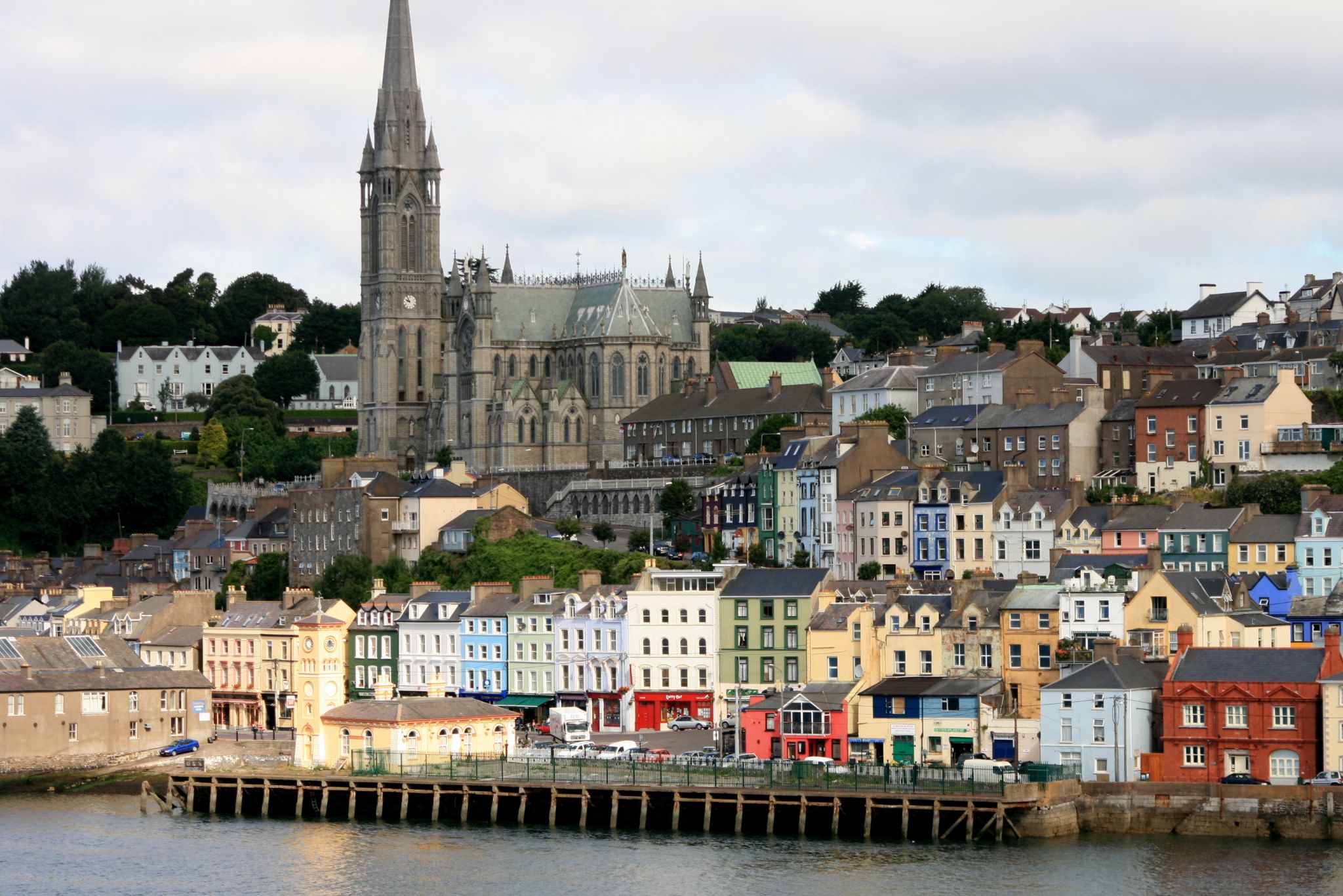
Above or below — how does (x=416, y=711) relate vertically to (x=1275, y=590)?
below

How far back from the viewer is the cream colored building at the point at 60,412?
553ft

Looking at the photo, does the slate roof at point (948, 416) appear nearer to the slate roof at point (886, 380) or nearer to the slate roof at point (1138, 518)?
the slate roof at point (886, 380)

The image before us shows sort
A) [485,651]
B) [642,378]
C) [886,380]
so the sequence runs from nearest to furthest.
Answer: [485,651] → [886,380] → [642,378]

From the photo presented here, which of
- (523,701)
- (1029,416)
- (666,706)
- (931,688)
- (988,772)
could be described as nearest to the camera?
(988,772)

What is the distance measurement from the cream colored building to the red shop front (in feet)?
282

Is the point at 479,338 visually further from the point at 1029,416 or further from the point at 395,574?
the point at 1029,416

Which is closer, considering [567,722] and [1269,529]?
[567,722]

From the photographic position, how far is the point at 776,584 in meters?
87.6

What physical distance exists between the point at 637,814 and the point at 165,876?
45.1 feet

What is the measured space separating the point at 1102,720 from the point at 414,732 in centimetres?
2091

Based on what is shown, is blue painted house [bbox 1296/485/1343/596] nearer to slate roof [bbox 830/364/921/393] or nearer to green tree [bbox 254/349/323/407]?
slate roof [bbox 830/364/921/393]

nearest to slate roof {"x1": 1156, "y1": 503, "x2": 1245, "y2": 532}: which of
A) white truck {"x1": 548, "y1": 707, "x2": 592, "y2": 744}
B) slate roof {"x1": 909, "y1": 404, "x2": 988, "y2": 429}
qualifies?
slate roof {"x1": 909, "y1": 404, "x2": 988, "y2": 429}

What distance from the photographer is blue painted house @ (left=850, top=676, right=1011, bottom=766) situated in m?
77.1

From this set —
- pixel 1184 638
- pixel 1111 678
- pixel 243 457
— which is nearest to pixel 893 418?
pixel 1184 638
